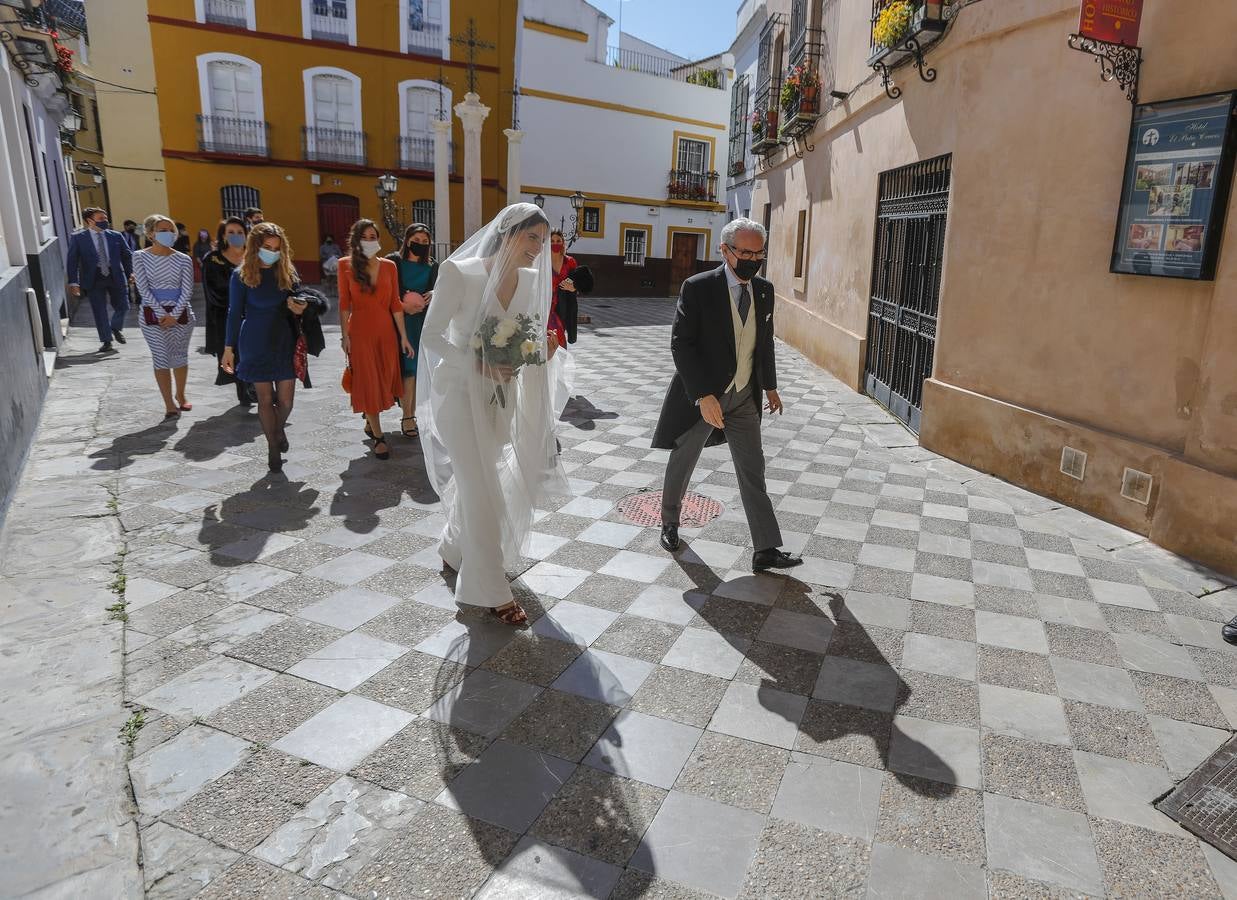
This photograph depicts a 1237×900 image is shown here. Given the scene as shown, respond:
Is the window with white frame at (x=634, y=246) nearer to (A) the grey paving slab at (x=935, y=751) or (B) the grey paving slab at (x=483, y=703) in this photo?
(B) the grey paving slab at (x=483, y=703)

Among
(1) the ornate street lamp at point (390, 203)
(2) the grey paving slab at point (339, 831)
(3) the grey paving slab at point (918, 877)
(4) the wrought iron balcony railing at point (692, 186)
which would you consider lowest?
(3) the grey paving slab at point (918, 877)

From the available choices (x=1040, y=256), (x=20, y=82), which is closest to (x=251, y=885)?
(x=1040, y=256)

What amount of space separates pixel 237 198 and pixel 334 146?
3.35m

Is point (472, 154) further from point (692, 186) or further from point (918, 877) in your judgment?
point (918, 877)

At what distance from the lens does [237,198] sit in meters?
23.9

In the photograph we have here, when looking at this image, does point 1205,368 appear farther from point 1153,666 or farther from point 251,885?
point 251,885

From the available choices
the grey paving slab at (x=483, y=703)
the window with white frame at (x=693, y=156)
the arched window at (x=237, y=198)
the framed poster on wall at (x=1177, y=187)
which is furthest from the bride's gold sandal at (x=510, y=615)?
the window with white frame at (x=693, y=156)

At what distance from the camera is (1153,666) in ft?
11.8

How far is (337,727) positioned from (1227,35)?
5.94m

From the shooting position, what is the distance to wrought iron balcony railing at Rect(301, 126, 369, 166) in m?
24.2

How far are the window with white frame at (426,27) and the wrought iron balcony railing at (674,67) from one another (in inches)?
252

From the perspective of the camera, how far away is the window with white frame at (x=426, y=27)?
81.8ft

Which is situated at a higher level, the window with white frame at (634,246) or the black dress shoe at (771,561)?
the window with white frame at (634,246)

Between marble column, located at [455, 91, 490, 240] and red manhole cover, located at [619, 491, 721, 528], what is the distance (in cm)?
1286
